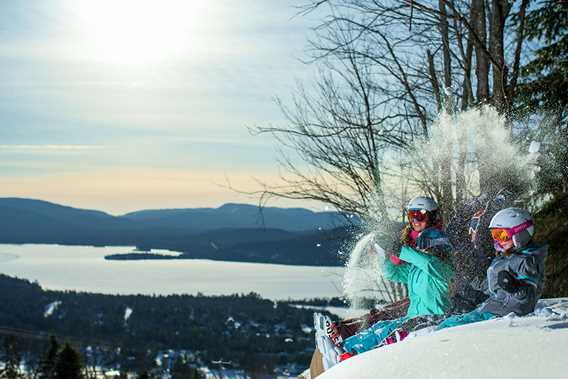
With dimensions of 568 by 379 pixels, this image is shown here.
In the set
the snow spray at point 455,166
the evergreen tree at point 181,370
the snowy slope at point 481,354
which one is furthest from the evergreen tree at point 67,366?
the evergreen tree at point 181,370

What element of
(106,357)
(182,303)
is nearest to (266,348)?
(106,357)

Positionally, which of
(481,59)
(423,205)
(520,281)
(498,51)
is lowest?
(520,281)

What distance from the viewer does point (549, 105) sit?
12.5m

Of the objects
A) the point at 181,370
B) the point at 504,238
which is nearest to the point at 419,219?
the point at 504,238

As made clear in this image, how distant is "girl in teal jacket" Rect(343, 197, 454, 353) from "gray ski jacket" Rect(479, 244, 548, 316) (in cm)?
71

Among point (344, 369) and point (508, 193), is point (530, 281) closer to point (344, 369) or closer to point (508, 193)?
point (344, 369)

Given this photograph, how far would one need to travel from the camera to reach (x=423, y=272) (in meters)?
5.98

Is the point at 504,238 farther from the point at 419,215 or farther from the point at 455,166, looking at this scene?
the point at 455,166

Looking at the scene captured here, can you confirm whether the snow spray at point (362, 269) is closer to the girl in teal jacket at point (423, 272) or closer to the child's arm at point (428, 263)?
the girl in teal jacket at point (423, 272)

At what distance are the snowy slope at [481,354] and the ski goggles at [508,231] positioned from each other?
0.65 m

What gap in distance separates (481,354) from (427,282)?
78.5 inches

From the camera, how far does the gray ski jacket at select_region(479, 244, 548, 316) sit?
4934mm

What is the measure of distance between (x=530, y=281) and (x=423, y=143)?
7.26 meters

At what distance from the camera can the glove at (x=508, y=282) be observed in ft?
16.0
